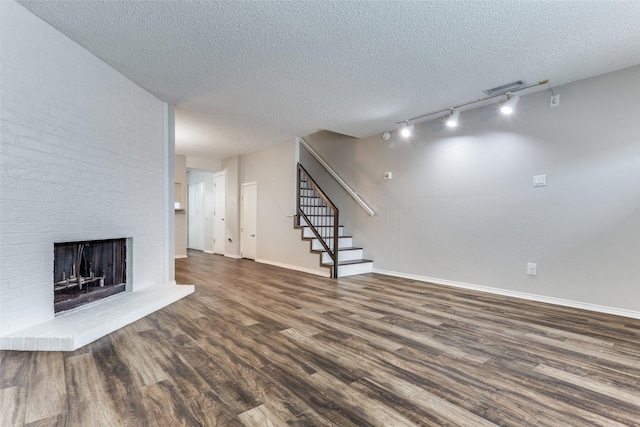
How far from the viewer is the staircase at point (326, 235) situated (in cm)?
492

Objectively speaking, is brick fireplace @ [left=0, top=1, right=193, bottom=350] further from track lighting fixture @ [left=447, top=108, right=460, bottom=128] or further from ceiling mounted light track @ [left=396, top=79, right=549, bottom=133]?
track lighting fixture @ [left=447, top=108, right=460, bottom=128]

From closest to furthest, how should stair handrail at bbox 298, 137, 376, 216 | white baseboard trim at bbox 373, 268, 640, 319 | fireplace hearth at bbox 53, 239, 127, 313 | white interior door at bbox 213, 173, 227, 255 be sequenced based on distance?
fireplace hearth at bbox 53, 239, 127, 313
white baseboard trim at bbox 373, 268, 640, 319
stair handrail at bbox 298, 137, 376, 216
white interior door at bbox 213, 173, 227, 255

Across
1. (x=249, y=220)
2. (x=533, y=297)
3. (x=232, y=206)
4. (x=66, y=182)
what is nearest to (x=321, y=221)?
(x=249, y=220)

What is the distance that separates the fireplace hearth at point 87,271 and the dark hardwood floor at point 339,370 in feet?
1.97

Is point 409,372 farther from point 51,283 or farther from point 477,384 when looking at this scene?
point 51,283

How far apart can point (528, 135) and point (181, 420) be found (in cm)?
429

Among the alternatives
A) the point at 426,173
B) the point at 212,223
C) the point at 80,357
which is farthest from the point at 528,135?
the point at 212,223

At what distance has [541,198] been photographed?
3.55 meters

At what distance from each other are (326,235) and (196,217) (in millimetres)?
5462

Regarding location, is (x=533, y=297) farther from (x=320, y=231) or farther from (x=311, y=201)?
(x=311, y=201)

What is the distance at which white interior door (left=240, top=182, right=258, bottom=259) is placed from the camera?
6.86 m

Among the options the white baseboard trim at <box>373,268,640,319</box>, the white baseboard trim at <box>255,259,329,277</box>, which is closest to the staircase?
the white baseboard trim at <box>255,259,329,277</box>

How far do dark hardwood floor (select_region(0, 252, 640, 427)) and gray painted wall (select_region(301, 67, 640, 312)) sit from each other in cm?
60

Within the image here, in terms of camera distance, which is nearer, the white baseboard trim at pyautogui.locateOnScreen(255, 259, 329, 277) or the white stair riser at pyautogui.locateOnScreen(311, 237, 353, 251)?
the white baseboard trim at pyautogui.locateOnScreen(255, 259, 329, 277)
